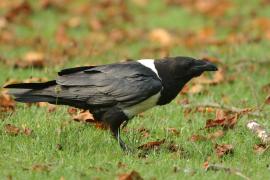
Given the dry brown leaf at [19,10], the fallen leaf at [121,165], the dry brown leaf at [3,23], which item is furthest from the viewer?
the dry brown leaf at [19,10]

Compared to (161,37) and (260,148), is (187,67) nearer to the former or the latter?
(260,148)

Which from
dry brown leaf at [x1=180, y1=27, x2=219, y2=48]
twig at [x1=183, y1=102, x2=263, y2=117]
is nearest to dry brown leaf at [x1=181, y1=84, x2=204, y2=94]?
twig at [x1=183, y1=102, x2=263, y2=117]

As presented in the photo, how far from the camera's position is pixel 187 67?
6.34 meters

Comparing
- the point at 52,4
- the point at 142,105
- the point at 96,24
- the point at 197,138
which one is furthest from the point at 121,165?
the point at 52,4

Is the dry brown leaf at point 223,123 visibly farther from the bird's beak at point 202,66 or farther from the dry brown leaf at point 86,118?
the dry brown leaf at point 86,118

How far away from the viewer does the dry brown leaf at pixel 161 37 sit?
37.8ft

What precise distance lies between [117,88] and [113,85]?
0.17 ft

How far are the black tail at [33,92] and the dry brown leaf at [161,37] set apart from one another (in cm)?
526

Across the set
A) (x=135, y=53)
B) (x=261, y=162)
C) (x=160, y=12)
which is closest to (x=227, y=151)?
(x=261, y=162)

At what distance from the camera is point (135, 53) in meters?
10.8

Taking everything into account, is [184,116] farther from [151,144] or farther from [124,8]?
[124,8]

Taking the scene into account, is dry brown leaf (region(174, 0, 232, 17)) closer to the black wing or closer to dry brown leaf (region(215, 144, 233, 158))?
the black wing

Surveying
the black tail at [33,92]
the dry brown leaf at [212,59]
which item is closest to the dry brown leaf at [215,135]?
the black tail at [33,92]

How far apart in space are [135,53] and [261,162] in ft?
16.7
